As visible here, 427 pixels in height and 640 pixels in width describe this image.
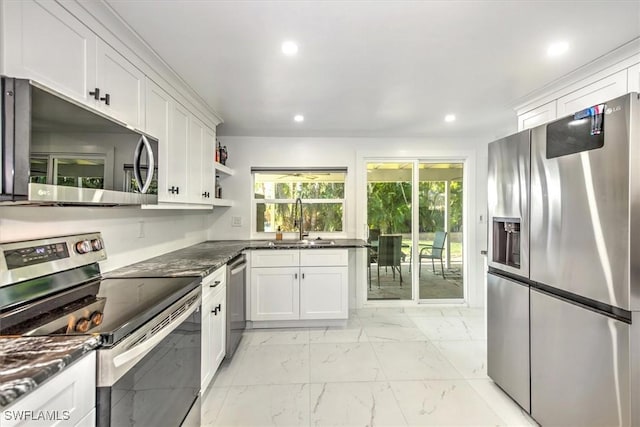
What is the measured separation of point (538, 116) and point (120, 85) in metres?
3.03

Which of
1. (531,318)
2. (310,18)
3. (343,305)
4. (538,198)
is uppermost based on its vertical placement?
(310,18)

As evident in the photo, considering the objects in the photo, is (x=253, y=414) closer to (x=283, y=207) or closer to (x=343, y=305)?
(x=343, y=305)

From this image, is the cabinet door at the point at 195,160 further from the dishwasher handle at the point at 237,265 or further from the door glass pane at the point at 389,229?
the door glass pane at the point at 389,229

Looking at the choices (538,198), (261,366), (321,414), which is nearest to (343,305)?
(261,366)

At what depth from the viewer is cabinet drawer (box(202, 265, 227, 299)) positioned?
6.35ft

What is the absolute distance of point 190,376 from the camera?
63.5 inches

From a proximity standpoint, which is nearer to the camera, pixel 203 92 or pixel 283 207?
pixel 203 92

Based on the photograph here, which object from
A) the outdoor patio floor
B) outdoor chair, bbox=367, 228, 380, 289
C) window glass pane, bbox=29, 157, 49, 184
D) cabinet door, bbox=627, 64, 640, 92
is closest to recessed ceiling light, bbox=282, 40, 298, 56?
window glass pane, bbox=29, 157, 49, 184

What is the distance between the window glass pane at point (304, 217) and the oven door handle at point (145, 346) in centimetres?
242

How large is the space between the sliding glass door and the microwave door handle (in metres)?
2.88

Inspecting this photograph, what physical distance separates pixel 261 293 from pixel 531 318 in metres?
2.41

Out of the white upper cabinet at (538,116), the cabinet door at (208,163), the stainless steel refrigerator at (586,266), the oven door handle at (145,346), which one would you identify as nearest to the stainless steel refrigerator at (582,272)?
the stainless steel refrigerator at (586,266)

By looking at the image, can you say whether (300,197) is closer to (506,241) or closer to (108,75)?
(506,241)

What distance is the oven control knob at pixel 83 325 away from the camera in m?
1.01
